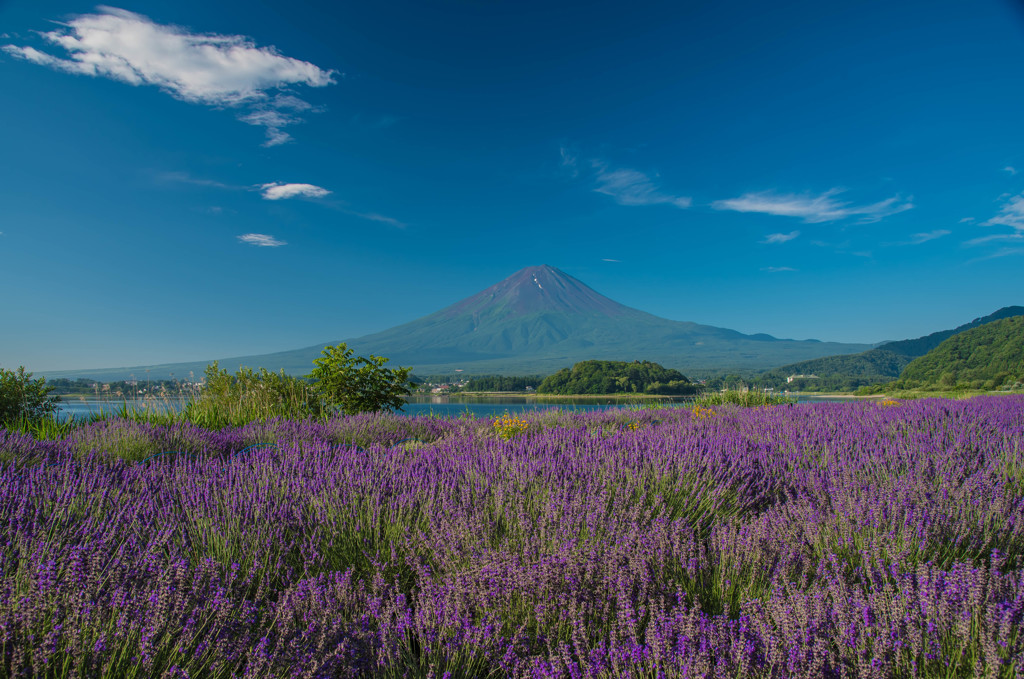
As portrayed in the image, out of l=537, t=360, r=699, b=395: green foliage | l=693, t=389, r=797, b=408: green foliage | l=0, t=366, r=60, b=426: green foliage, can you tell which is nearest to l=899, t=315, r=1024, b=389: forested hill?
l=537, t=360, r=699, b=395: green foliage

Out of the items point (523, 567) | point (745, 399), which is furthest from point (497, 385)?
point (523, 567)

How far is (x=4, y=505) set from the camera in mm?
2102

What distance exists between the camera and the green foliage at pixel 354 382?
28.7 ft

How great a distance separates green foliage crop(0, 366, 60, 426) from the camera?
8008 millimetres

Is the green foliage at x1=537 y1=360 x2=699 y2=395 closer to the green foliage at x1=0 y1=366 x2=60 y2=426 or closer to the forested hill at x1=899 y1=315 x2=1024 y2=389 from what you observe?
the forested hill at x1=899 y1=315 x2=1024 y2=389

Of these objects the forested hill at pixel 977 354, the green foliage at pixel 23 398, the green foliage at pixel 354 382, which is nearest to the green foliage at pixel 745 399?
the green foliage at pixel 354 382

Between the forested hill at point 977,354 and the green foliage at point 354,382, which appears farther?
the forested hill at point 977,354

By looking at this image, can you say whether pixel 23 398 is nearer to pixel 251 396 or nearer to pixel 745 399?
pixel 251 396

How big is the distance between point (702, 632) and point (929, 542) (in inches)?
58.5

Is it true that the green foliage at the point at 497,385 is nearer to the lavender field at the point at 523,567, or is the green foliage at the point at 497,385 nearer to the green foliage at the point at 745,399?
the green foliage at the point at 745,399

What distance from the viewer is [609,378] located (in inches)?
1308

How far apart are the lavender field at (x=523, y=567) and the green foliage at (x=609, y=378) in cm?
2652

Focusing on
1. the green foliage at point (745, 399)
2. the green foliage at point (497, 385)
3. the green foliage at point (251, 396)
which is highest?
the green foliage at point (251, 396)

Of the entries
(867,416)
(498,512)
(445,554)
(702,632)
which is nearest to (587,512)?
(498,512)
